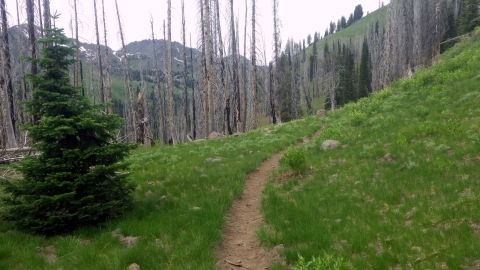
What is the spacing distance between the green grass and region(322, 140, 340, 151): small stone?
24 centimetres

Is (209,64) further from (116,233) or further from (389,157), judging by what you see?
(116,233)

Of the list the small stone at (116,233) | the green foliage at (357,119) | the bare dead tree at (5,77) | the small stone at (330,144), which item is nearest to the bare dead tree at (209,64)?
the green foliage at (357,119)

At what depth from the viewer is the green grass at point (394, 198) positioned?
13.4 feet

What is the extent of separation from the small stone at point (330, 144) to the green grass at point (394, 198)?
0.79 feet

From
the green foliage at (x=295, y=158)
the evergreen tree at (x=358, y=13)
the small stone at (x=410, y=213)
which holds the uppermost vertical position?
the evergreen tree at (x=358, y=13)

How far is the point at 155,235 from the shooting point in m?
5.53

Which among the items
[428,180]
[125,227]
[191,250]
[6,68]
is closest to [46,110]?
[125,227]

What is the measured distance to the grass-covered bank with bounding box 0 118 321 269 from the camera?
4576 mm

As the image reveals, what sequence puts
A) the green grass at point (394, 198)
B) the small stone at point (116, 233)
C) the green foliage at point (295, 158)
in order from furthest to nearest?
the green foliage at point (295, 158)
the small stone at point (116, 233)
the green grass at point (394, 198)

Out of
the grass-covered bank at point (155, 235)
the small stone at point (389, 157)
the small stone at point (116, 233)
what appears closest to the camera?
the grass-covered bank at point (155, 235)

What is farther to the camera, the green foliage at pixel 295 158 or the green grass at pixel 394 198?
the green foliage at pixel 295 158

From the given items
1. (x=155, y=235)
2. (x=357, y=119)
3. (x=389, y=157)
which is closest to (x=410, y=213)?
(x=389, y=157)

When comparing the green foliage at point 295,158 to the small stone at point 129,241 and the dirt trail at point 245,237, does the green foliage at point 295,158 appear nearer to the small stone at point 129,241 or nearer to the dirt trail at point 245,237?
the dirt trail at point 245,237

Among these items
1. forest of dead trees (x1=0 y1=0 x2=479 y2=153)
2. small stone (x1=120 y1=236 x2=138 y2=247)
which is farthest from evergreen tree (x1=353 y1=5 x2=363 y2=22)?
small stone (x1=120 y1=236 x2=138 y2=247)
